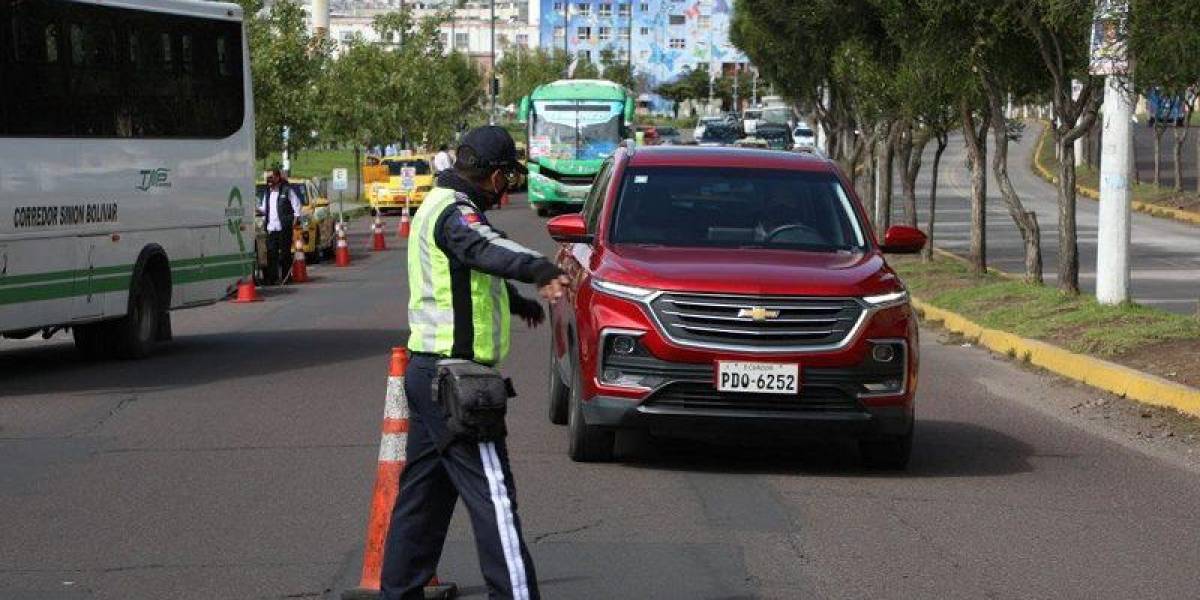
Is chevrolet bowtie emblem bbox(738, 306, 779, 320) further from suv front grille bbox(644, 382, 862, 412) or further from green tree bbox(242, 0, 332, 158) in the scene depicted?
green tree bbox(242, 0, 332, 158)

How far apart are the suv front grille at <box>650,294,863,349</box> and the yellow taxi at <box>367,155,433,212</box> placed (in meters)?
41.9

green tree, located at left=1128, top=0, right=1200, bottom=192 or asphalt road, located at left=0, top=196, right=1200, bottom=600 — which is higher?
green tree, located at left=1128, top=0, right=1200, bottom=192

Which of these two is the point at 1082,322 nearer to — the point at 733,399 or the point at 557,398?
the point at 557,398

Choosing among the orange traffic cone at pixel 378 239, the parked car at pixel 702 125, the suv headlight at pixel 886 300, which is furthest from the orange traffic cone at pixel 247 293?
the parked car at pixel 702 125

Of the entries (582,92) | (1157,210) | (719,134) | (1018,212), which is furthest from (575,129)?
(1018,212)

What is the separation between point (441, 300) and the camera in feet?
22.3

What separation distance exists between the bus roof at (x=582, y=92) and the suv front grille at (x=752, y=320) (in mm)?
43307

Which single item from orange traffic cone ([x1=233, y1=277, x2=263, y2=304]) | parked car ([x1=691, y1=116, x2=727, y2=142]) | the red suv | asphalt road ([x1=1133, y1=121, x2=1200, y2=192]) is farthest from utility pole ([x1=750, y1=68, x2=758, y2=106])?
the red suv

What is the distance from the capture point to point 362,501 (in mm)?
10039

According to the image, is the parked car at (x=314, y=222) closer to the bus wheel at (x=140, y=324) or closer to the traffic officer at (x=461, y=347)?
the bus wheel at (x=140, y=324)

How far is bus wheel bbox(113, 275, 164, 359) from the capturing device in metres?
18.3

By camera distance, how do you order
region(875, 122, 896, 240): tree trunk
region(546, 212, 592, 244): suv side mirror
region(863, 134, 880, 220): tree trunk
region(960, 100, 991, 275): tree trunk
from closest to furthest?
region(546, 212, 592, 244): suv side mirror, region(960, 100, 991, 275): tree trunk, region(875, 122, 896, 240): tree trunk, region(863, 134, 880, 220): tree trunk

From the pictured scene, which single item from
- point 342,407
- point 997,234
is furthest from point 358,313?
point 997,234

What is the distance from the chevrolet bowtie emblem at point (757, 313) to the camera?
10.7 m
